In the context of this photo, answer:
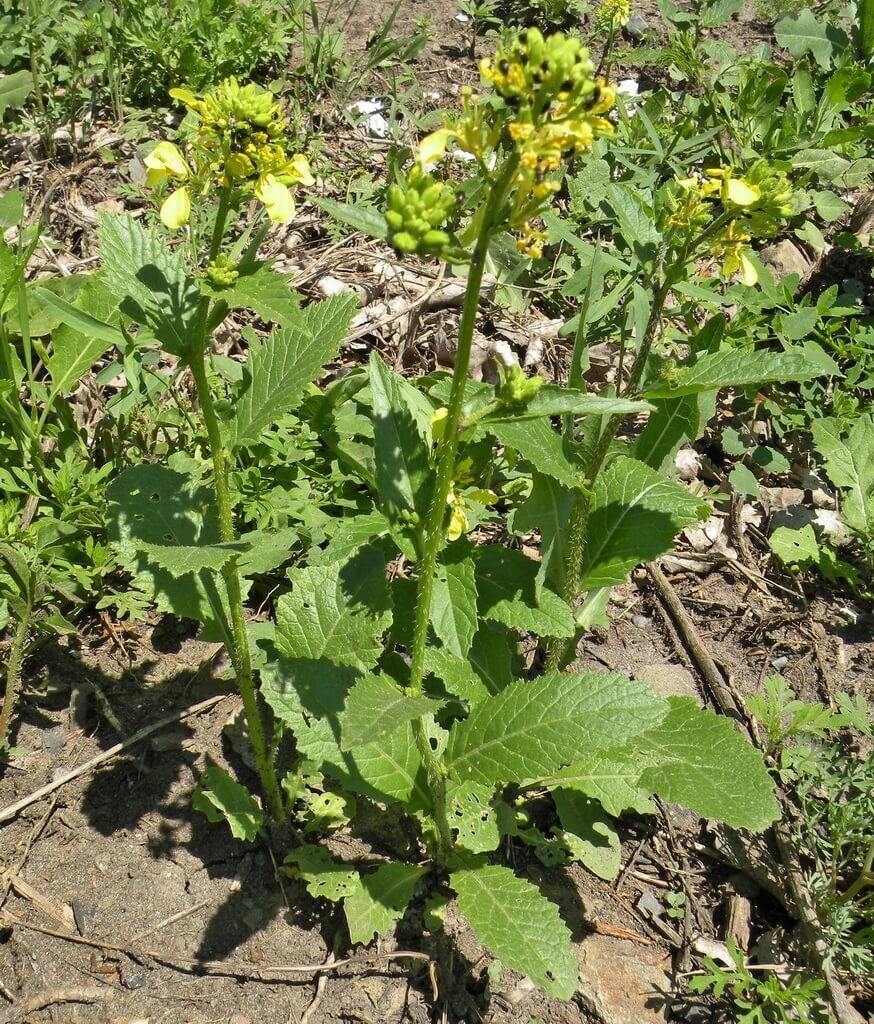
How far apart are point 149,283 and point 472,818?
185 centimetres

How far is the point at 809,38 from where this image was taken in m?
5.09

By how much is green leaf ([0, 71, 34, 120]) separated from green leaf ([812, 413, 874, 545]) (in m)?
4.48

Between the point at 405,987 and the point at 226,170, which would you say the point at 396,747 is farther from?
the point at 226,170

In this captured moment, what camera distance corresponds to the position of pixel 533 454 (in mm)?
2455

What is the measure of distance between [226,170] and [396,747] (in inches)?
65.4

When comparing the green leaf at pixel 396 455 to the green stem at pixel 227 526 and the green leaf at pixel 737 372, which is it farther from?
the green leaf at pixel 737 372

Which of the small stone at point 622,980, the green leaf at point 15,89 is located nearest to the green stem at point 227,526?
the small stone at point 622,980

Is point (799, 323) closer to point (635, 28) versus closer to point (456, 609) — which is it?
point (456, 609)

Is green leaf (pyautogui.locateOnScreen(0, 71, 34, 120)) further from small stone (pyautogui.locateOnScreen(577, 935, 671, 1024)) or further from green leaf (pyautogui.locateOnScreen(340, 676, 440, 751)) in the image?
small stone (pyautogui.locateOnScreen(577, 935, 671, 1024))

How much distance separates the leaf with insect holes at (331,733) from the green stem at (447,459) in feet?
0.27

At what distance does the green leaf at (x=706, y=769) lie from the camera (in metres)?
2.43

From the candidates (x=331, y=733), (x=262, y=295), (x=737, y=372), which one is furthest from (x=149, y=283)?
(x=737, y=372)

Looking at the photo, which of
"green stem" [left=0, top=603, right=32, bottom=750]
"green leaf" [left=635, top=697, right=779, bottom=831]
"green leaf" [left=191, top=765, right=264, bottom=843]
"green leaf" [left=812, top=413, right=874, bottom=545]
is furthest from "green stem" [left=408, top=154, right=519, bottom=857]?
"green leaf" [left=812, top=413, right=874, bottom=545]

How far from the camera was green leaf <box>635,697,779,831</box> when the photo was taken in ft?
7.96
